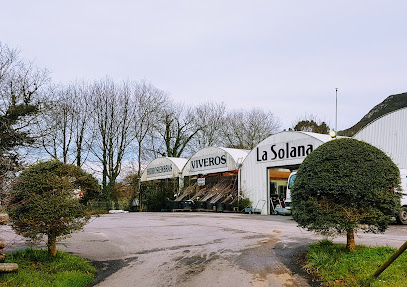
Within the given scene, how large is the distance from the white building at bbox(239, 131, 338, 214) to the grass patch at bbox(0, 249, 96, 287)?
1769 centimetres

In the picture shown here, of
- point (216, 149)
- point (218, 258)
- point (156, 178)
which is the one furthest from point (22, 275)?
point (156, 178)

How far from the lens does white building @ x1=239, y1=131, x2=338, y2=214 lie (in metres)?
23.8

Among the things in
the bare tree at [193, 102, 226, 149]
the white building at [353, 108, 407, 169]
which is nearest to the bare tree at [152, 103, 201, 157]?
the bare tree at [193, 102, 226, 149]

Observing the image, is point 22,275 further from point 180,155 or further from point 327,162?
point 180,155

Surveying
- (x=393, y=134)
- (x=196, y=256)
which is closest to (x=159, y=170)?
(x=393, y=134)

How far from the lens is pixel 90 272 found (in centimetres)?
786

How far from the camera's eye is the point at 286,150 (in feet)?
82.1

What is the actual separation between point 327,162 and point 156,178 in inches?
1351

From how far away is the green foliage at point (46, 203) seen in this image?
7.66 metres

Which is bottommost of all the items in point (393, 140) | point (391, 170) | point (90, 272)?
point (90, 272)

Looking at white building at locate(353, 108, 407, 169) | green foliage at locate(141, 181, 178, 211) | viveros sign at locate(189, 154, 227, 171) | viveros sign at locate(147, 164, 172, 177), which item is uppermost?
white building at locate(353, 108, 407, 169)

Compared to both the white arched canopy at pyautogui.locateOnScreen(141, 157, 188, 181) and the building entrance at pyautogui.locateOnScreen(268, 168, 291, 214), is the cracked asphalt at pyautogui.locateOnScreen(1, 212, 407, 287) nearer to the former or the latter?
the building entrance at pyautogui.locateOnScreen(268, 168, 291, 214)

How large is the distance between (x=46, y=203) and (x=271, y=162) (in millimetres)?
20312

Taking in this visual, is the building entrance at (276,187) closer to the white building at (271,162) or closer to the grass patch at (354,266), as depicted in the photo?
the white building at (271,162)
